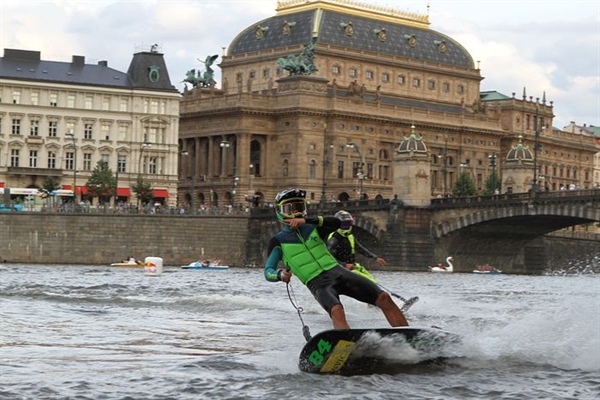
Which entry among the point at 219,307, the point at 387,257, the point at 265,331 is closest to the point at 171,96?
the point at 387,257

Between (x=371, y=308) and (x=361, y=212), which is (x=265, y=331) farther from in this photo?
(x=361, y=212)

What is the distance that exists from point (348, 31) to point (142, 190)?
53297mm

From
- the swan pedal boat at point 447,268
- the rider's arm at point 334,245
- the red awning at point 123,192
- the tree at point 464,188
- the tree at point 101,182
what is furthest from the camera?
the tree at point 464,188

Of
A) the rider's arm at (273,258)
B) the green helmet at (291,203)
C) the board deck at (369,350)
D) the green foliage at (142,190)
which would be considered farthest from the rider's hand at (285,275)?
the green foliage at (142,190)

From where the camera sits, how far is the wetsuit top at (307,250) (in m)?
22.2

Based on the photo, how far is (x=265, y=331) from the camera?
30938mm

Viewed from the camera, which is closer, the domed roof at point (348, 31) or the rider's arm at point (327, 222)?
the rider's arm at point (327, 222)

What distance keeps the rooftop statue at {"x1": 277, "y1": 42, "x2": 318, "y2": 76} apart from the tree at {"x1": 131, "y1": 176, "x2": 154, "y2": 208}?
101ft

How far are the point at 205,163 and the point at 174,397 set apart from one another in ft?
483

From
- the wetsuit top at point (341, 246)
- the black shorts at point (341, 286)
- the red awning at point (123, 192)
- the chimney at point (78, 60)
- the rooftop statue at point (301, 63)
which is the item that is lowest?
the black shorts at point (341, 286)

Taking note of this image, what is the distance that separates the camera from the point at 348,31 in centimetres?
17850

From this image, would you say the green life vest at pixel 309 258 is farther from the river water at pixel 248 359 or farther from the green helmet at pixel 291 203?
the river water at pixel 248 359

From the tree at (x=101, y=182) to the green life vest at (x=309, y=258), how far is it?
356 ft

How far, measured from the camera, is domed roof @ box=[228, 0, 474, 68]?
176 meters
